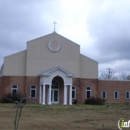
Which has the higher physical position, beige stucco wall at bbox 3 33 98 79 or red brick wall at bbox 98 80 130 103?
beige stucco wall at bbox 3 33 98 79

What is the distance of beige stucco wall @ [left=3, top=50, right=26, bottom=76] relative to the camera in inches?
1674

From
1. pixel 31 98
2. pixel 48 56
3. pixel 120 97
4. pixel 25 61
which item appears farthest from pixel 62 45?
pixel 120 97

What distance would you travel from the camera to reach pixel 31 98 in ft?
139

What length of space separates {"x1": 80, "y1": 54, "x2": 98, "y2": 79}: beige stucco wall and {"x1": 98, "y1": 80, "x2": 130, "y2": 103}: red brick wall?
2.01 meters

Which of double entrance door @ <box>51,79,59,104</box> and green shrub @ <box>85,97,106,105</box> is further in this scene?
green shrub @ <box>85,97,106,105</box>

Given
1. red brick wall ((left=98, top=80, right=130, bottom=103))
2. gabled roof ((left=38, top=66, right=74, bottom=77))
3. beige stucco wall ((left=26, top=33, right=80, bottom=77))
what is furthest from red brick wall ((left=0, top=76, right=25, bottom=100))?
red brick wall ((left=98, top=80, right=130, bottom=103))

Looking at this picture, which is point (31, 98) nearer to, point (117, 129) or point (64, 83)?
point (64, 83)

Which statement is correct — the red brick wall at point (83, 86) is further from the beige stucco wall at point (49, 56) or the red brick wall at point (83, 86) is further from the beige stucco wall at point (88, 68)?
the beige stucco wall at point (49, 56)

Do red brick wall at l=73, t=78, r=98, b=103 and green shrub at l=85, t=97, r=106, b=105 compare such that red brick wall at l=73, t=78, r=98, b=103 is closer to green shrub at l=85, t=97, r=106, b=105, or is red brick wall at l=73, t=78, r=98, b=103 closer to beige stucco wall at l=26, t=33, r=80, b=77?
green shrub at l=85, t=97, r=106, b=105

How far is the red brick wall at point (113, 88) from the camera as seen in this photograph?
47.2 m

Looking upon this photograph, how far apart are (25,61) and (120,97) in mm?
15527

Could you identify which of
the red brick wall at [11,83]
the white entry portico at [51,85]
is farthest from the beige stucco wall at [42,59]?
the white entry portico at [51,85]

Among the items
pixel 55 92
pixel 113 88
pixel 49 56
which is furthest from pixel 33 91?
pixel 113 88

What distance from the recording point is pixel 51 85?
42.8m
